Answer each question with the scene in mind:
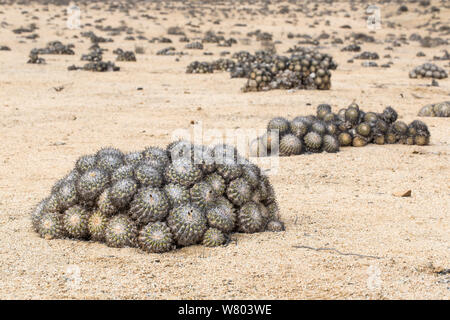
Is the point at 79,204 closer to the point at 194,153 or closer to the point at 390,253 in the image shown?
the point at 194,153

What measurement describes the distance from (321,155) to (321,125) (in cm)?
55

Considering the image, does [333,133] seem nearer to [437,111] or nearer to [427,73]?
[437,111]

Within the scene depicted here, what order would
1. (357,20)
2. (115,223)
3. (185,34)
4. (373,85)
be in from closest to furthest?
(115,223) < (373,85) < (185,34) < (357,20)

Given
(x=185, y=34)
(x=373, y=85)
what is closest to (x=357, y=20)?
(x=185, y=34)

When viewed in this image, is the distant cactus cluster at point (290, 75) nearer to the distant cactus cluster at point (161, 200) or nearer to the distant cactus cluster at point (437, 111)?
the distant cactus cluster at point (437, 111)

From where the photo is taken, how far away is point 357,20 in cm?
3919

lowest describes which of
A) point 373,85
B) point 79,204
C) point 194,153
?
point 373,85

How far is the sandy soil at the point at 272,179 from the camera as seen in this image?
360 cm

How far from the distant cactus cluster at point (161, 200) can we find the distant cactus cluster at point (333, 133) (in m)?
3.17

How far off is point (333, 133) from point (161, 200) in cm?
495

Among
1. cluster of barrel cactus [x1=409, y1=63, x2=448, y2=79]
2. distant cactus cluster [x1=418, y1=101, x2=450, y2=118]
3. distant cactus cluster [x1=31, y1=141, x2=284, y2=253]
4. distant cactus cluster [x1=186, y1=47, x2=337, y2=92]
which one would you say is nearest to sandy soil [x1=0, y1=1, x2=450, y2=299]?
distant cactus cluster [x1=31, y1=141, x2=284, y2=253]

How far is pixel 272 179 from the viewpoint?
694cm

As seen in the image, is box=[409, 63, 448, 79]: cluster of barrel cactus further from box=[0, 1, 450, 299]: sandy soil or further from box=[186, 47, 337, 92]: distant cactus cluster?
box=[186, 47, 337, 92]: distant cactus cluster

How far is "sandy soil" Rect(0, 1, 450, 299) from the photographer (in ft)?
11.8
